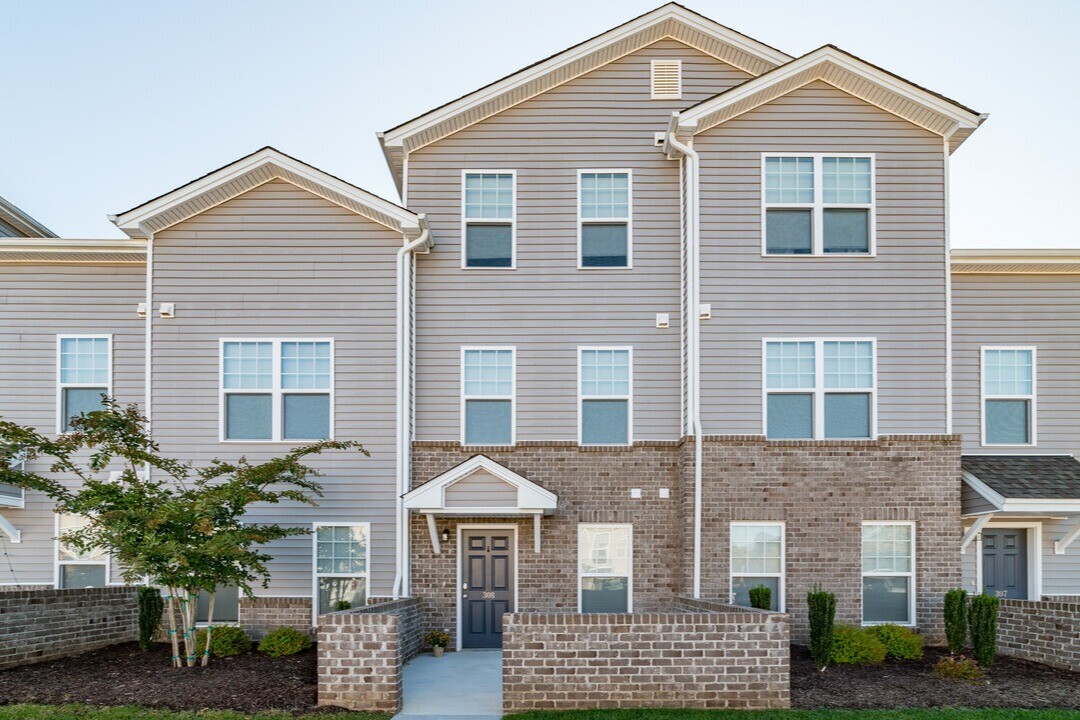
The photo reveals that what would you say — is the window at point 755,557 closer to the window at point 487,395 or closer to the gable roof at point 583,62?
the window at point 487,395

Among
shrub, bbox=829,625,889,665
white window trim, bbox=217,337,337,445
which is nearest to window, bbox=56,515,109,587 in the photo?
white window trim, bbox=217,337,337,445

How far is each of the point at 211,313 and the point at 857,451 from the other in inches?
417

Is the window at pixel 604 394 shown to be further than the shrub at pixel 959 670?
Yes

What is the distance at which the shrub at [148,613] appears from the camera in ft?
47.0

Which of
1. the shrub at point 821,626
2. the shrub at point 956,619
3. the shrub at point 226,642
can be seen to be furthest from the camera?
the shrub at point 226,642

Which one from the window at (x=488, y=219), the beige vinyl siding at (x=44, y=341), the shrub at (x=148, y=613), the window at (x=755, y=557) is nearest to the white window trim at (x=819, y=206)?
the window at (x=488, y=219)

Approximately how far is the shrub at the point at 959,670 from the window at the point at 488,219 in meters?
8.77

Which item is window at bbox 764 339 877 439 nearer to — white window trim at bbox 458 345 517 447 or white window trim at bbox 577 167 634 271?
white window trim at bbox 577 167 634 271

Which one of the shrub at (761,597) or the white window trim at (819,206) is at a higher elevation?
the white window trim at (819,206)

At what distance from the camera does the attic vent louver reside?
16.2 metres

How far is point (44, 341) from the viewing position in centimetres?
1602

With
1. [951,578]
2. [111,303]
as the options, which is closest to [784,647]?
[951,578]

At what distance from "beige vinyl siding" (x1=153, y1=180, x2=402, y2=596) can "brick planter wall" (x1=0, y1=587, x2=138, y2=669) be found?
238 cm

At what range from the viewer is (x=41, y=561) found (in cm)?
1582
